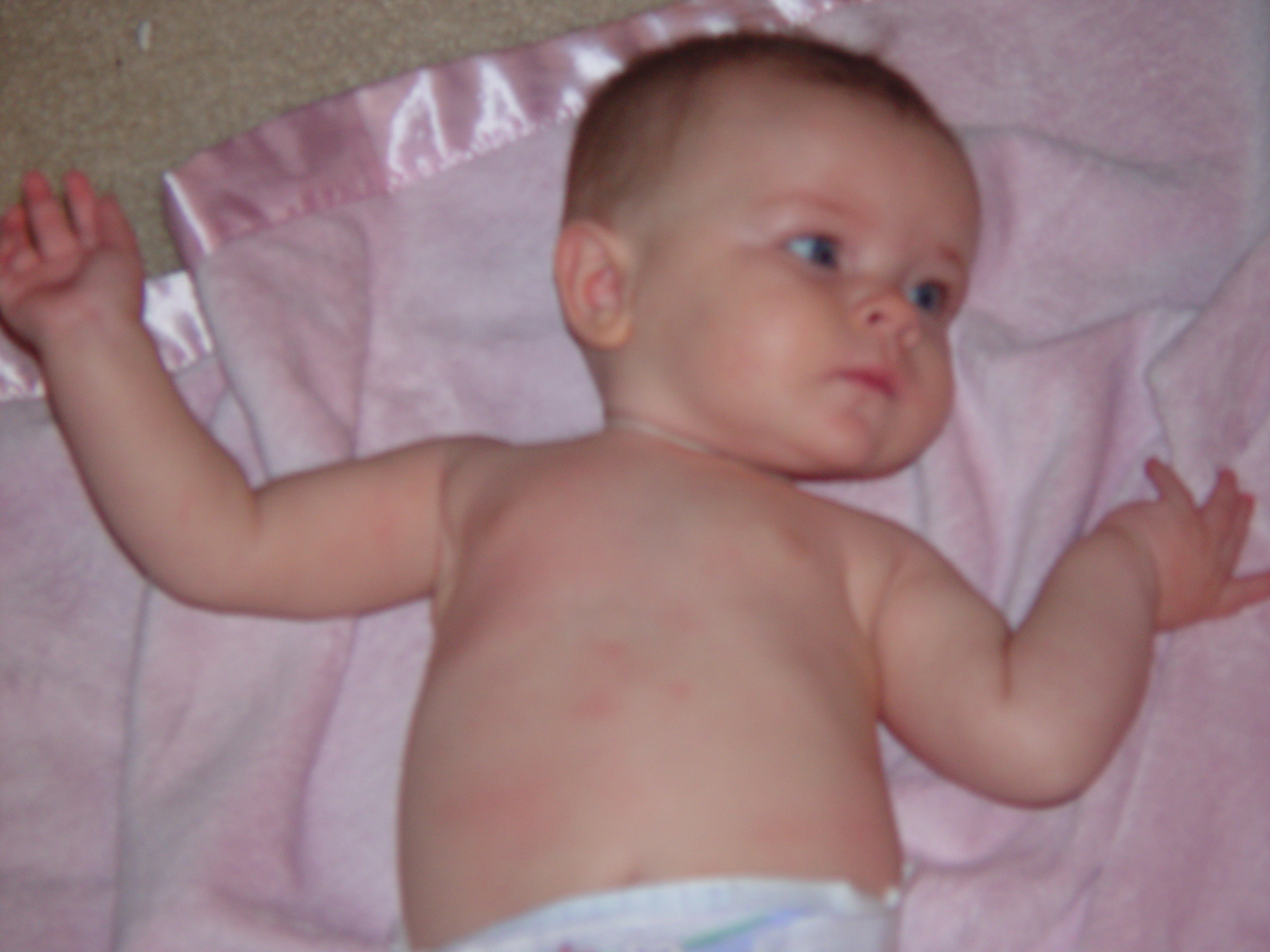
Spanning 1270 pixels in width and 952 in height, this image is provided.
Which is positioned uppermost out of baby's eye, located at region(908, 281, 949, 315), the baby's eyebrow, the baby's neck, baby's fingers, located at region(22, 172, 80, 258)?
the baby's eyebrow

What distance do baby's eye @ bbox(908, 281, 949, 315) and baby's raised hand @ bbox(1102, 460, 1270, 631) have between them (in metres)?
0.22

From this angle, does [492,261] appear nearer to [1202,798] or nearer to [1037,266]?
[1037,266]

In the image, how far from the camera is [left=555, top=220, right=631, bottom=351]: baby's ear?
4.00 feet

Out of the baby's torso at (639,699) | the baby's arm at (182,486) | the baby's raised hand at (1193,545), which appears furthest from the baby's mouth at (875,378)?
the baby's arm at (182,486)

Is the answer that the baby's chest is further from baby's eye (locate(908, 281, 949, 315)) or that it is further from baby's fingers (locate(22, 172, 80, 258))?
baby's fingers (locate(22, 172, 80, 258))

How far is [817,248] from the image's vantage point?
1.17m

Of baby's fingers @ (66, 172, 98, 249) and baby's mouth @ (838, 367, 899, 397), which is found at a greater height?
baby's fingers @ (66, 172, 98, 249)

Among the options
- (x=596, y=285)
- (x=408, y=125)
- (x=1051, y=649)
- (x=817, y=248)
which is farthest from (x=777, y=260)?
(x=408, y=125)

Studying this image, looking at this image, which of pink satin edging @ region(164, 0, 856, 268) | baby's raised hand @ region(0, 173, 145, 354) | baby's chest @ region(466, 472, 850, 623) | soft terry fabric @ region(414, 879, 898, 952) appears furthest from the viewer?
pink satin edging @ region(164, 0, 856, 268)

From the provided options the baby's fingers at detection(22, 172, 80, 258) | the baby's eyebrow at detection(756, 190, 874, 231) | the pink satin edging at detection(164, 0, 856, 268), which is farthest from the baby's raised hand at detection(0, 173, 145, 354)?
the baby's eyebrow at detection(756, 190, 874, 231)

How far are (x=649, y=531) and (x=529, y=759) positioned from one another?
196mm

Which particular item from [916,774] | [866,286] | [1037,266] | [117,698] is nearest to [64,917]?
[117,698]

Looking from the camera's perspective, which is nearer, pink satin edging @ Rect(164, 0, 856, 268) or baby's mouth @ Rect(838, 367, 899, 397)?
baby's mouth @ Rect(838, 367, 899, 397)

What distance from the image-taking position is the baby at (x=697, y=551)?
1.00m
